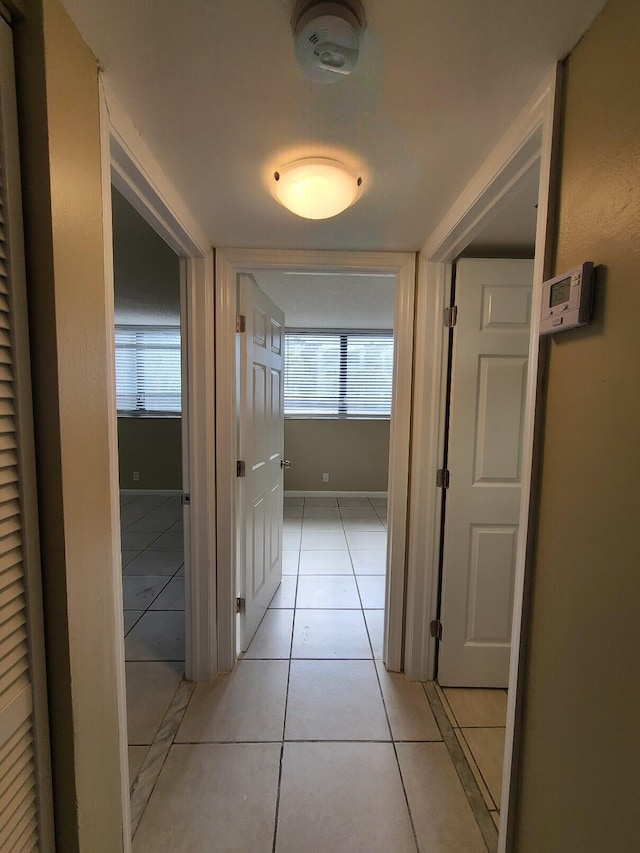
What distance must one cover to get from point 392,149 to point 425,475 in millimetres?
1265

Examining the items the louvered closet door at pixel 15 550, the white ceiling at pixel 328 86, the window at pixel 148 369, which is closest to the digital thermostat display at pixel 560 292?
the white ceiling at pixel 328 86

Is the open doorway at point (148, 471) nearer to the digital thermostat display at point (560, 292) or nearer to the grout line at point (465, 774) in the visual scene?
the grout line at point (465, 774)

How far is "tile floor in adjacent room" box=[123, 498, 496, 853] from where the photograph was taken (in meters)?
1.20

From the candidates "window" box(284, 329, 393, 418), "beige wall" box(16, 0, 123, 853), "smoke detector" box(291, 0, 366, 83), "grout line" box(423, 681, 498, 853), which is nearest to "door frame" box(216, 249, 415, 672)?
"grout line" box(423, 681, 498, 853)

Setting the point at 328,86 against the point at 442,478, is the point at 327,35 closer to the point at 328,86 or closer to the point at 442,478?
the point at 328,86

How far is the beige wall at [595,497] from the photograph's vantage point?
614mm

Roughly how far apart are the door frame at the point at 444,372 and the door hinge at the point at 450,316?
31 mm

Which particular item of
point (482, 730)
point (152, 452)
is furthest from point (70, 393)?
point (152, 452)

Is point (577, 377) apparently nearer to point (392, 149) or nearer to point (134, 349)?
point (392, 149)

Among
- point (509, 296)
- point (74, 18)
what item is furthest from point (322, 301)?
point (74, 18)

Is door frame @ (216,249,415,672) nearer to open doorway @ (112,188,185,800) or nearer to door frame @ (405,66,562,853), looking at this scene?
door frame @ (405,66,562,853)

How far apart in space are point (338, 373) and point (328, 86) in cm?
426

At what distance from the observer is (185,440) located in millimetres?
1729

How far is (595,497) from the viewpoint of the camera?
2.26 ft
